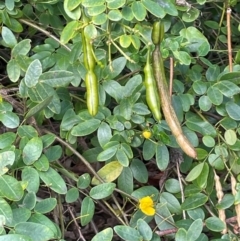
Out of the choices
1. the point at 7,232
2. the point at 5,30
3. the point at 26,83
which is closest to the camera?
the point at 7,232

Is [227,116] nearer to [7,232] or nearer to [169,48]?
[169,48]

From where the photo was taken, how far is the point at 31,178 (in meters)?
1.13

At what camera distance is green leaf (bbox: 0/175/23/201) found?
105cm

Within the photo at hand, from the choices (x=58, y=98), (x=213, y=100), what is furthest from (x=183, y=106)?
(x=58, y=98)

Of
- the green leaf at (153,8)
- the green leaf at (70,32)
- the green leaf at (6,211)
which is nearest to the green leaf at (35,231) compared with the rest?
the green leaf at (6,211)

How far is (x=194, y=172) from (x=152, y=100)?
23 centimetres

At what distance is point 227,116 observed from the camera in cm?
133

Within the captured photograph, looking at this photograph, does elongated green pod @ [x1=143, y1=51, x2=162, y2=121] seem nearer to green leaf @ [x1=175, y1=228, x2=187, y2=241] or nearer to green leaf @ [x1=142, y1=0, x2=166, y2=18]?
green leaf @ [x1=142, y1=0, x2=166, y2=18]

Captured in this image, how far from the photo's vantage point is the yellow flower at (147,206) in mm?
1225

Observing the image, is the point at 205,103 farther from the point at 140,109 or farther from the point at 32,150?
the point at 32,150

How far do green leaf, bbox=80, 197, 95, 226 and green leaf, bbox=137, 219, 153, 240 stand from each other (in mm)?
131

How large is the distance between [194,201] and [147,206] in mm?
119

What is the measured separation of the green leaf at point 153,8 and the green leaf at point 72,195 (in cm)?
48

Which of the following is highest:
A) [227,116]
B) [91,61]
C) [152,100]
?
[91,61]
